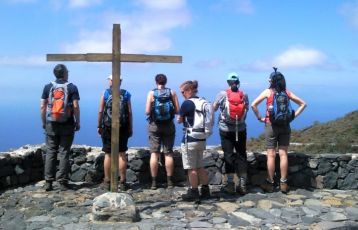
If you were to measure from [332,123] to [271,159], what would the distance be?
26044 millimetres

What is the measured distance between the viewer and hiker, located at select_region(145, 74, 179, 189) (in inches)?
354

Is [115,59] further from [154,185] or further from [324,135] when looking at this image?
[324,135]

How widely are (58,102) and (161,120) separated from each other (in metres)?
1.93

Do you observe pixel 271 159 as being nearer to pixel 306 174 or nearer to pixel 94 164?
pixel 306 174

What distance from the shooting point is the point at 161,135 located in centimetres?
921

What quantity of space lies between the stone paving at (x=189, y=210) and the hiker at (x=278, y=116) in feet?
1.87

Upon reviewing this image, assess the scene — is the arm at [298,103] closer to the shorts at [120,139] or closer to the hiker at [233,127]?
the hiker at [233,127]

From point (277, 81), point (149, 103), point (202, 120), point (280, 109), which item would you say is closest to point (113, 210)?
point (202, 120)

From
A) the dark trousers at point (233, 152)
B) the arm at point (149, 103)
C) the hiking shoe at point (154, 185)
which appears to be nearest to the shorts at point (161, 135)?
the arm at point (149, 103)

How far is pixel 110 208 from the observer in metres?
7.34

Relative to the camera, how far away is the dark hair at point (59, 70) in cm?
893

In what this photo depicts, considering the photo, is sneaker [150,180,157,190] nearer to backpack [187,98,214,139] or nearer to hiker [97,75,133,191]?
hiker [97,75,133,191]

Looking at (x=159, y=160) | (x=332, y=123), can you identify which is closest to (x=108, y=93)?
(x=159, y=160)

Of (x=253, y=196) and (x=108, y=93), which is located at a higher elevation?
(x=108, y=93)
